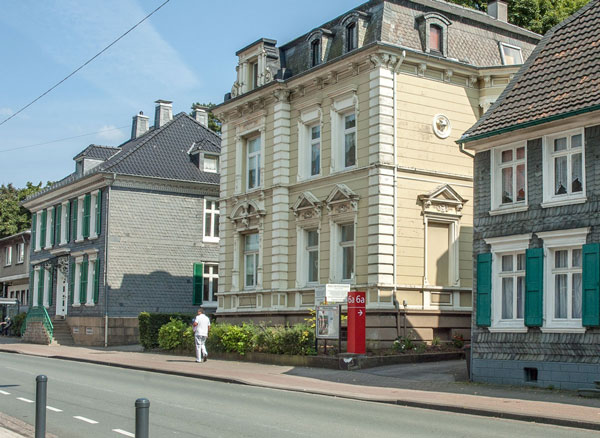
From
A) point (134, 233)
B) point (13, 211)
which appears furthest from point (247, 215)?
point (13, 211)

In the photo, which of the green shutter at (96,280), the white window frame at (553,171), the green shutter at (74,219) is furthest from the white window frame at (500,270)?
the green shutter at (74,219)

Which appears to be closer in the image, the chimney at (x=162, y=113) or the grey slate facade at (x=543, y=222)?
the grey slate facade at (x=543, y=222)

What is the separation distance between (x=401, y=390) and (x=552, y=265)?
4.34m

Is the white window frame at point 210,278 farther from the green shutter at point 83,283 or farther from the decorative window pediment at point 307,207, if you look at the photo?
the decorative window pediment at point 307,207

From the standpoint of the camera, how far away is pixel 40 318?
44094 millimetres

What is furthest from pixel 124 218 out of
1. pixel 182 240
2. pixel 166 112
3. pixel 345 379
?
pixel 345 379

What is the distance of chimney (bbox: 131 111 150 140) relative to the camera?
169 ft

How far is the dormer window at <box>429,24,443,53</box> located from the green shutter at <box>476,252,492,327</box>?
411 inches

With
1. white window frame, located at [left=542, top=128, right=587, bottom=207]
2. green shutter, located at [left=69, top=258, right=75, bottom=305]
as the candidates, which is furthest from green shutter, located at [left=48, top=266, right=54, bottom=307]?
white window frame, located at [left=542, top=128, right=587, bottom=207]

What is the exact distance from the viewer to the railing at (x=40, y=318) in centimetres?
4312

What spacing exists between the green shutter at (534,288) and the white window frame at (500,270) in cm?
40

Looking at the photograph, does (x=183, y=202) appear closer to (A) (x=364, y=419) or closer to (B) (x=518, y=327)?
(B) (x=518, y=327)

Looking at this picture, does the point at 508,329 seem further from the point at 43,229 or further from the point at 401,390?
the point at 43,229

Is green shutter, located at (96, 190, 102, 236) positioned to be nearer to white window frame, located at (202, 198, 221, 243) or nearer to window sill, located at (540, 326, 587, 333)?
white window frame, located at (202, 198, 221, 243)
